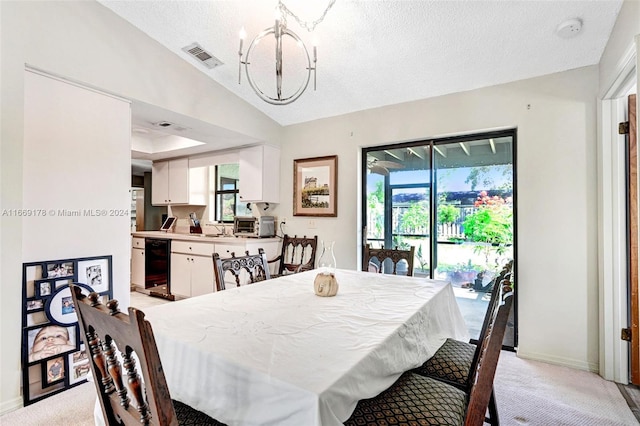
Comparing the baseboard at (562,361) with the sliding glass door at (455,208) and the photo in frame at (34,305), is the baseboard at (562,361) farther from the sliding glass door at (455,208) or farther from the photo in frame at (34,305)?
the photo in frame at (34,305)

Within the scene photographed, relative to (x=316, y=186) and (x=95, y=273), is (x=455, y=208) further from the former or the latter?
(x=95, y=273)

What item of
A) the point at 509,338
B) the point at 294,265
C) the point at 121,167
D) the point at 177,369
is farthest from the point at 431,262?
the point at 121,167

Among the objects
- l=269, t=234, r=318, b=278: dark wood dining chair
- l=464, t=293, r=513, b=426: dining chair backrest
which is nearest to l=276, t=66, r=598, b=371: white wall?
l=269, t=234, r=318, b=278: dark wood dining chair

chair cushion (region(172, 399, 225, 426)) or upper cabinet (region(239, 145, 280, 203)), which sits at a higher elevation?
upper cabinet (region(239, 145, 280, 203))

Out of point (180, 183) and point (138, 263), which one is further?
point (180, 183)

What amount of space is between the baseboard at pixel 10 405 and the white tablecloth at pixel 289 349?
147 cm

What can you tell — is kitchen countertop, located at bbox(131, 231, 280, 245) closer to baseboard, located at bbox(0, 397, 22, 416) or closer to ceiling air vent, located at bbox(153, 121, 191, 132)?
ceiling air vent, located at bbox(153, 121, 191, 132)

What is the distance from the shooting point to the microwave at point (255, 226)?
13.9 ft

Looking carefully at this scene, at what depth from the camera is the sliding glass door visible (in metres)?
3.08

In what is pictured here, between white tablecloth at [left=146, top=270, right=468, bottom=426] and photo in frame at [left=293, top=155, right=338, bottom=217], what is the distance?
222 centimetres

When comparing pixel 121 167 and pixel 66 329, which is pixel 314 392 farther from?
pixel 121 167

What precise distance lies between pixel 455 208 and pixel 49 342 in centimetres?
358

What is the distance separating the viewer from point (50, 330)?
226 centimetres

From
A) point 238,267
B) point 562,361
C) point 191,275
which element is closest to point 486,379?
point 238,267
